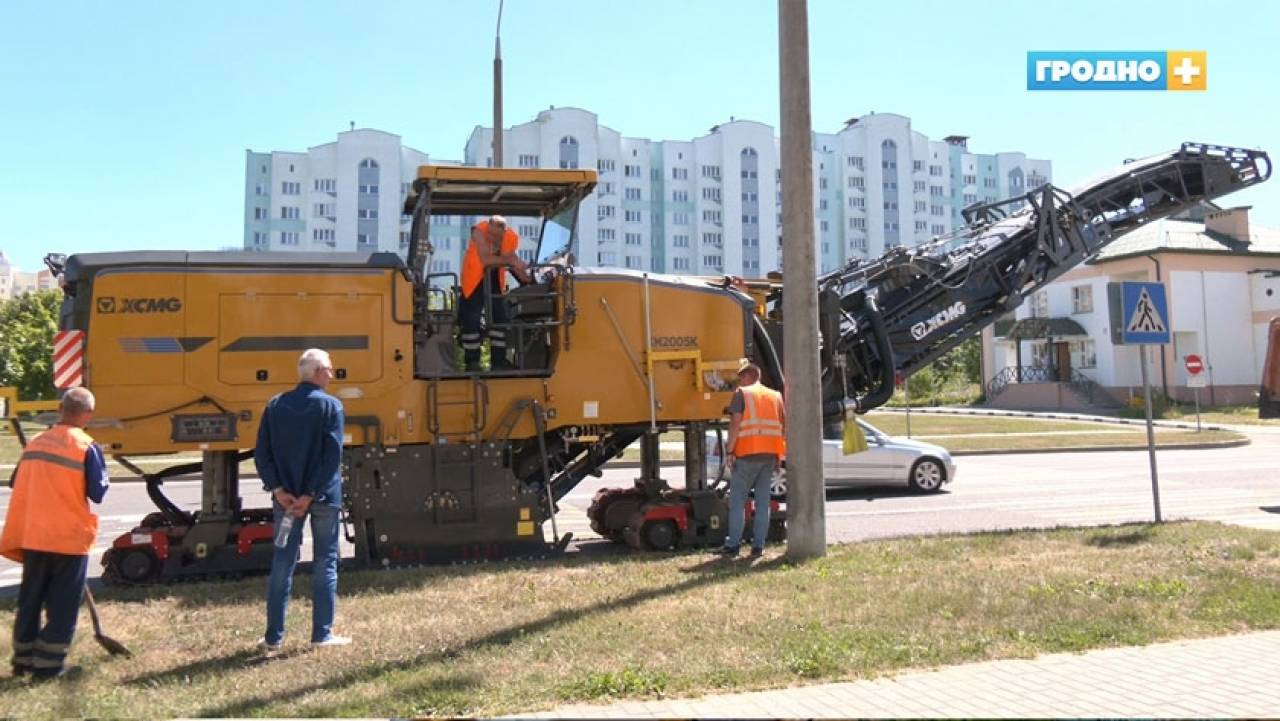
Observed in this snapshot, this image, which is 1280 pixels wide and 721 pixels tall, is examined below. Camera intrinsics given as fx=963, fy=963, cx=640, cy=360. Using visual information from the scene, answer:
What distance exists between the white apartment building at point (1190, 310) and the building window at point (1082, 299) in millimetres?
82

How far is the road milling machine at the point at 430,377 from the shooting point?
807 cm

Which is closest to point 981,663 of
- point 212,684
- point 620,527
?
point 212,684

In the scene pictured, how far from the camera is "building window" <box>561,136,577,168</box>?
3174 inches

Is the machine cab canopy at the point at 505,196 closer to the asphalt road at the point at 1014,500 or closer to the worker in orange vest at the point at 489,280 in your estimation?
the worker in orange vest at the point at 489,280

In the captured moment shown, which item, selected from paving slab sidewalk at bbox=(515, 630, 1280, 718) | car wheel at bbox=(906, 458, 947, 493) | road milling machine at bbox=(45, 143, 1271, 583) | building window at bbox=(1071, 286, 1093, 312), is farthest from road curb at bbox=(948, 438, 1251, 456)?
building window at bbox=(1071, 286, 1093, 312)

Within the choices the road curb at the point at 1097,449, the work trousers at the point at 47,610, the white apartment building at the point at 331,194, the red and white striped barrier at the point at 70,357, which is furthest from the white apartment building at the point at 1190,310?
the white apartment building at the point at 331,194

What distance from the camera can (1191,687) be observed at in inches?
190

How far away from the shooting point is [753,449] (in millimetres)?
8773

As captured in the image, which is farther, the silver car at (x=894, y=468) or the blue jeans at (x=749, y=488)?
the silver car at (x=894, y=468)

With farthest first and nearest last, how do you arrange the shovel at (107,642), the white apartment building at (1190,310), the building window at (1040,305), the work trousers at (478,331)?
1. the building window at (1040,305)
2. the white apartment building at (1190,310)
3. the work trousers at (478,331)
4. the shovel at (107,642)

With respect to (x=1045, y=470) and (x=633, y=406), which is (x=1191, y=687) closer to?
(x=633, y=406)

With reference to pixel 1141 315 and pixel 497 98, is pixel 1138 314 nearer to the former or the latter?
pixel 1141 315

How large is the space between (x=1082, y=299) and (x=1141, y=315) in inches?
1748

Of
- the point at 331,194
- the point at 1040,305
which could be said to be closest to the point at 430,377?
the point at 1040,305
